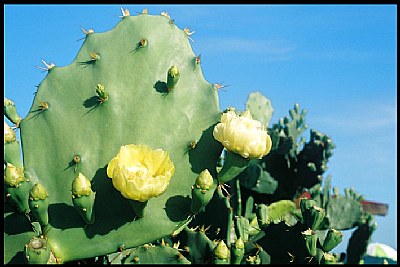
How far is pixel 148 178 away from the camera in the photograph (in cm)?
156

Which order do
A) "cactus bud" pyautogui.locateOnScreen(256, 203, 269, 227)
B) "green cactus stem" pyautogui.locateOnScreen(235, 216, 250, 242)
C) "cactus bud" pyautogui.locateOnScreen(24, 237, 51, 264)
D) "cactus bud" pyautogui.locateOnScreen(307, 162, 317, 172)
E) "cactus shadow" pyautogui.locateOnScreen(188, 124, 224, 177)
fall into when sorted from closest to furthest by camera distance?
"cactus bud" pyautogui.locateOnScreen(24, 237, 51, 264)
"cactus shadow" pyautogui.locateOnScreen(188, 124, 224, 177)
"green cactus stem" pyautogui.locateOnScreen(235, 216, 250, 242)
"cactus bud" pyautogui.locateOnScreen(256, 203, 269, 227)
"cactus bud" pyautogui.locateOnScreen(307, 162, 317, 172)

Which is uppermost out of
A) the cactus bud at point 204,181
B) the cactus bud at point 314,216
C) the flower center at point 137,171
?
the flower center at point 137,171

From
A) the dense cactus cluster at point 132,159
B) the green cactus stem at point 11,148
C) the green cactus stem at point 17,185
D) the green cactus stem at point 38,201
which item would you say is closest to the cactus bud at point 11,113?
the dense cactus cluster at point 132,159

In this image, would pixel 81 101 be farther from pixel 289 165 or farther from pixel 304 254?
pixel 289 165

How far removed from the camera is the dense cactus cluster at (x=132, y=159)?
5.31 feet

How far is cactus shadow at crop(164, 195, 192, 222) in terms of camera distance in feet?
5.55

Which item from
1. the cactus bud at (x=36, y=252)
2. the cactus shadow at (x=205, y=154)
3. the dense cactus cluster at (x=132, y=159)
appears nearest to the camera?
the cactus bud at (x=36, y=252)

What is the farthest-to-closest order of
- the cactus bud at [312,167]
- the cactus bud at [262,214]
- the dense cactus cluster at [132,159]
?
the cactus bud at [312,167]
the cactus bud at [262,214]
the dense cactus cluster at [132,159]

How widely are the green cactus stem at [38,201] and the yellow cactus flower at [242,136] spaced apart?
49 centimetres

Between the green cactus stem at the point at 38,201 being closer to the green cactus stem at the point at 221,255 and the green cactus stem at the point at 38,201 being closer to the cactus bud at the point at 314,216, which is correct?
the green cactus stem at the point at 221,255

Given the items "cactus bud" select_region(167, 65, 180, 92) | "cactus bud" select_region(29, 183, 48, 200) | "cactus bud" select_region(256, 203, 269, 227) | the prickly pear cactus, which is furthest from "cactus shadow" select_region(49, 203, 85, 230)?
"cactus bud" select_region(256, 203, 269, 227)

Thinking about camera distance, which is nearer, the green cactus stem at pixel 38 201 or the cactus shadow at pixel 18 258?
the green cactus stem at pixel 38 201

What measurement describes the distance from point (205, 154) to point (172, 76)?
0.81 feet

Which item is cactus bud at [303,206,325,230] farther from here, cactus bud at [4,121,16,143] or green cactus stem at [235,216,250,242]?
cactus bud at [4,121,16,143]
